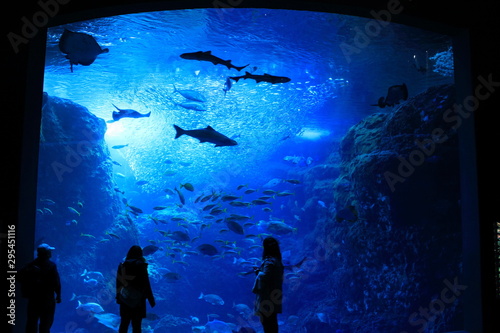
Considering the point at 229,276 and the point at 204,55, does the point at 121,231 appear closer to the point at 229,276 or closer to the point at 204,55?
the point at 229,276

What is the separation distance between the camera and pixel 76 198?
1333 centimetres

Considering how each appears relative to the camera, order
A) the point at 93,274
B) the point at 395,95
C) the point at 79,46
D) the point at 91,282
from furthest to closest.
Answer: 1. the point at 93,274
2. the point at 91,282
3. the point at 395,95
4. the point at 79,46

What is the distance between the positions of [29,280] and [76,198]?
10857 mm

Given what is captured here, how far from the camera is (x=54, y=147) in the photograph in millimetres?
12859

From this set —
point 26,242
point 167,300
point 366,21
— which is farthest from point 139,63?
point 167,300

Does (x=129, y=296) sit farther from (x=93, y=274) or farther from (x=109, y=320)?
(x=93, y=274)

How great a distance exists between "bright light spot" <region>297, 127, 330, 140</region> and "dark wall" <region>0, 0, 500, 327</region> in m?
23.4

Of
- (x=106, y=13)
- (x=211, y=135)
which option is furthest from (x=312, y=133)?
(x=106, y=13)

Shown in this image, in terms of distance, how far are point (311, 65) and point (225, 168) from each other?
22.0 m

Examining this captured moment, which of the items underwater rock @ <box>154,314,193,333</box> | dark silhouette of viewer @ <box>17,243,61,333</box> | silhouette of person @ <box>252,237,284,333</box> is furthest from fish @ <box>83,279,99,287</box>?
silhouette of person @ <box>252,237,284,333</box>

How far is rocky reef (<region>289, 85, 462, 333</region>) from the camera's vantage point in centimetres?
843

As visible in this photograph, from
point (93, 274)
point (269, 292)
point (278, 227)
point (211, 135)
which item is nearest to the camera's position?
point (269, 292)

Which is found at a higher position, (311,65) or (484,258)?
(311,65)

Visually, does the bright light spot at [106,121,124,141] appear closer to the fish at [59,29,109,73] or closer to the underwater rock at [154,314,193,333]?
the underwater rock at [154,314,193,333]
